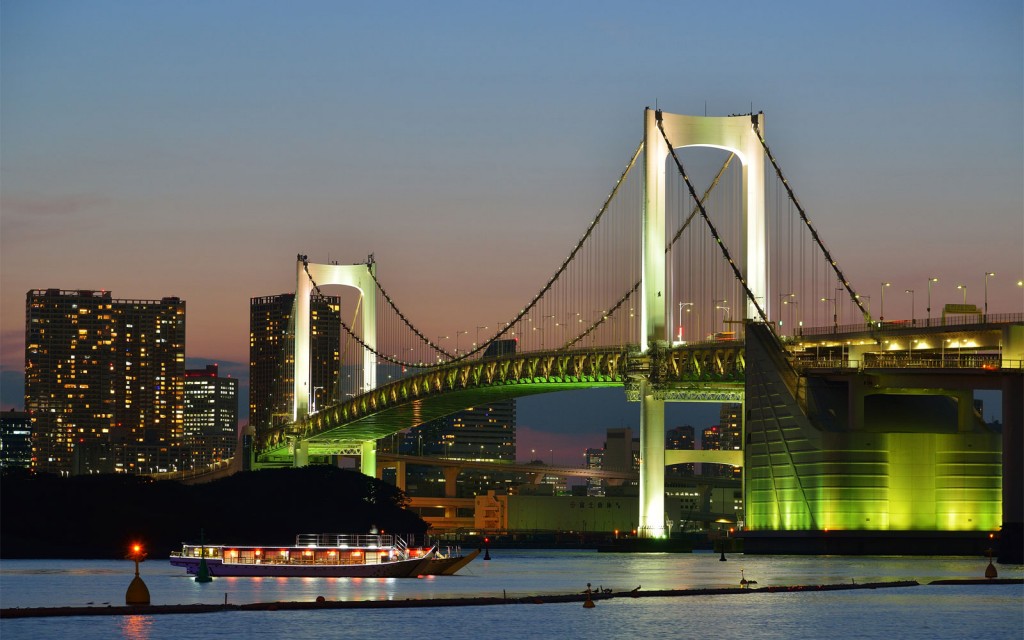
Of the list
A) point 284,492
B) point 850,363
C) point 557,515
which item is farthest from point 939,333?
point 557,515

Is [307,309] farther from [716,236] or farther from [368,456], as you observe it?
[716,236]

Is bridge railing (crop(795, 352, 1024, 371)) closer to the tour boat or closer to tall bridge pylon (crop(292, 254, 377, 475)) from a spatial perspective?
the tour boat

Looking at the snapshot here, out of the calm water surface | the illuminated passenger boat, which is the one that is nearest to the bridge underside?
the illuminated passenger boat

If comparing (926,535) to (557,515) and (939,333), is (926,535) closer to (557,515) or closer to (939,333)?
(939,333)

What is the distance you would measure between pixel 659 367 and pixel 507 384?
50.1 ft

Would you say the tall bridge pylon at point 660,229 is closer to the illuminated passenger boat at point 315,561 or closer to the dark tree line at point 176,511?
the illuminated passenger boat at point 315,561

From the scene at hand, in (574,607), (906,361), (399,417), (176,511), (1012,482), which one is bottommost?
(574,607)

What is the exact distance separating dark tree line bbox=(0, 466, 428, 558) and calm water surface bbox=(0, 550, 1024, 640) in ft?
64.6

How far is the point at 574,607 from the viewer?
56312 mm

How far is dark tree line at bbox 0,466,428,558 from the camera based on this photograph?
102m

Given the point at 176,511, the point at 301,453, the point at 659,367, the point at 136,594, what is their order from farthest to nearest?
the point at 301,453 < the point at 176,511 < the point at 659,367 < the point at 136,594

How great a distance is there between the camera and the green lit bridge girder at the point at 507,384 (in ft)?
296

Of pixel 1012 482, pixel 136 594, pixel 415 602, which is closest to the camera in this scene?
pixel 136 594

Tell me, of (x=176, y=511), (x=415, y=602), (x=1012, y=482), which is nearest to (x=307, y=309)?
(x=176, y=511)
